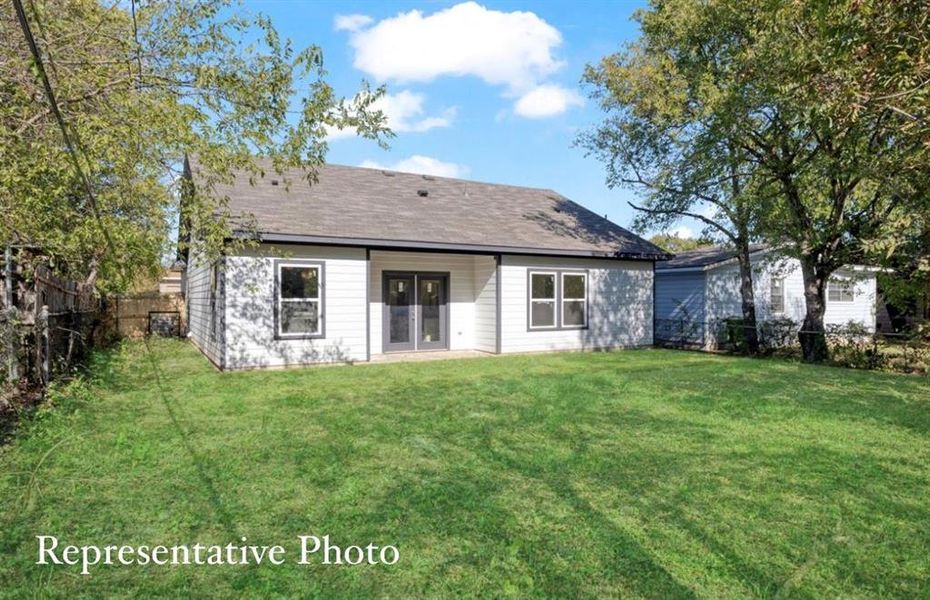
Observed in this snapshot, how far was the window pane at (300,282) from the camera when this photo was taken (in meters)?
10.1

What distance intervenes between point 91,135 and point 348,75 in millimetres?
3029

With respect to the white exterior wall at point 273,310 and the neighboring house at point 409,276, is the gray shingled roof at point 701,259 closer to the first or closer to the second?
the neighboring house at point 409,276

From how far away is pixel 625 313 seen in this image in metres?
13.9

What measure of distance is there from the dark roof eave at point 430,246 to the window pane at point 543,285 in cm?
58

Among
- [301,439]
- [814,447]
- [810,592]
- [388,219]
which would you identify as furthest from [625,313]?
[810,592]

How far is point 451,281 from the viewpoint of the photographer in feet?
42.6

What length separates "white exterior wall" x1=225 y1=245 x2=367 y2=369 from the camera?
382 inches

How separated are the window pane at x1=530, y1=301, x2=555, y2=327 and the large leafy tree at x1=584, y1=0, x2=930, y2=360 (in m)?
4.36

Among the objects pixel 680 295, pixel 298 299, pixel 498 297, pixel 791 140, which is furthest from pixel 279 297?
pixel 680 295

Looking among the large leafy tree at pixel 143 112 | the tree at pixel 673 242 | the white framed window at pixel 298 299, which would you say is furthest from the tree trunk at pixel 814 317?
the tree at pixel 673 242

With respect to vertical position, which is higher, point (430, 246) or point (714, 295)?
point (430, 246)

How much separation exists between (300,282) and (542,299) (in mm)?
5535

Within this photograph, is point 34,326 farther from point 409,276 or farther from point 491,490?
point 409,276

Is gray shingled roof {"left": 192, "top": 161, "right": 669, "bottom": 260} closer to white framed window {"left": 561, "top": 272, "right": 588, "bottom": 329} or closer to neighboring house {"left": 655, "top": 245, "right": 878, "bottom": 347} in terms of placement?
white framed window {"left": 561, "top": 272, "right": 588, "bottom": 329}
